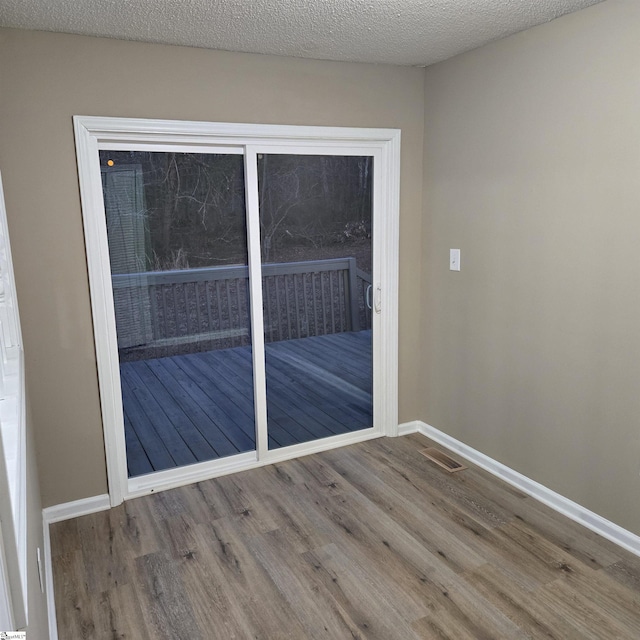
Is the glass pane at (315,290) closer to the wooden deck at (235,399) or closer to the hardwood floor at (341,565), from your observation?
the wooden deck at (235,399)

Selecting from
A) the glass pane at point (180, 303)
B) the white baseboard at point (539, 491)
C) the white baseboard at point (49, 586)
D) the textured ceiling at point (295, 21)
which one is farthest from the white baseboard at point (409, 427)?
the textured ceiling at point (295, 21)

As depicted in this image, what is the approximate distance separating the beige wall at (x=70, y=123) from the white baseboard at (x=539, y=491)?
6.69 ft

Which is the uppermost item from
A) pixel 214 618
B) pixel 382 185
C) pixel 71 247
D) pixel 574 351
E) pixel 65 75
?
pixel 65 75

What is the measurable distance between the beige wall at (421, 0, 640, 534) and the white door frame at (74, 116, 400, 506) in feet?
0.97

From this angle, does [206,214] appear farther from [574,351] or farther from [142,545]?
[574,351]

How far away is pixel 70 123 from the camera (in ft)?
8.69

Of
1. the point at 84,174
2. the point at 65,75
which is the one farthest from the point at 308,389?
the point at 65,75

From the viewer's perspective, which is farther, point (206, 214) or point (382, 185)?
point (382, 185)

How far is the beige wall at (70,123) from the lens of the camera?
2.57 m

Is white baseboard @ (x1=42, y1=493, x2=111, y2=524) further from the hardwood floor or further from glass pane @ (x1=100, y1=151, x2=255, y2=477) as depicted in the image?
glass pane @ (x1=100, y1=151, x2=255, y2=477)

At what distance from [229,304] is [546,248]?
5.65ft

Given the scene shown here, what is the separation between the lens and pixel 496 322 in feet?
10.4

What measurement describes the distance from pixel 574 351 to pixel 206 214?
6.60 feet

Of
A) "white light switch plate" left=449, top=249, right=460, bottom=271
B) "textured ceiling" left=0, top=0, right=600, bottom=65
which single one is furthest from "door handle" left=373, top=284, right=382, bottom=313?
"textured ceiling" left=0, top=0, right=600, bottom=65
